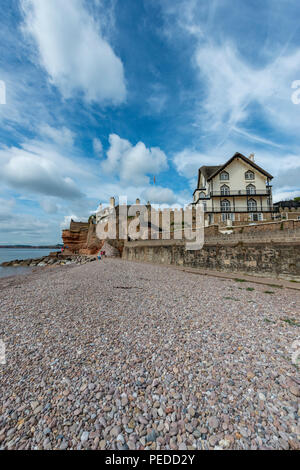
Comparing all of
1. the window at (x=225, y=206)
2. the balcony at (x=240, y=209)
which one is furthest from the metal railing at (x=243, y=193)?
the balcony at (x=240, y=209)

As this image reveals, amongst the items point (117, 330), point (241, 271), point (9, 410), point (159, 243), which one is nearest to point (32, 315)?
point (117, 330)

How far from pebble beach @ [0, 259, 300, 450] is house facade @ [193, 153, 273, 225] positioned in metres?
21.1

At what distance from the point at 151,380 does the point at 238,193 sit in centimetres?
2701

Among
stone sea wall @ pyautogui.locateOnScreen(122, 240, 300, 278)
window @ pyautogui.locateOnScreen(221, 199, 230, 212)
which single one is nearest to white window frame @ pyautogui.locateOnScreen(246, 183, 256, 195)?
window @ pyautogui.locateOnScreen(221, 199, 230, 212)

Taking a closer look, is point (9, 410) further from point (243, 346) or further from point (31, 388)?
point (243, 346)

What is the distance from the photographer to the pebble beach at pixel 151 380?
6.77 ft

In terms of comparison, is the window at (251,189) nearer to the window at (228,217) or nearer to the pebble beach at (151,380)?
the window at (228,217)

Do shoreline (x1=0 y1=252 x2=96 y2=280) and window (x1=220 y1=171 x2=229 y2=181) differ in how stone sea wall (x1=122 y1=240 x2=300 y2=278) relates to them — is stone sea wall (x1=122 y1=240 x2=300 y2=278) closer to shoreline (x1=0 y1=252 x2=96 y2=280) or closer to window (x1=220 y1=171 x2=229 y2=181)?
window (x1=220 y1=171 x2=229 y2=181)

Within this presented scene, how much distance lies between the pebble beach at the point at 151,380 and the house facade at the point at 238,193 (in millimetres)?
21066

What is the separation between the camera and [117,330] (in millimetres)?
4461

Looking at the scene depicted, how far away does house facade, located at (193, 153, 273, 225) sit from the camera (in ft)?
81.9

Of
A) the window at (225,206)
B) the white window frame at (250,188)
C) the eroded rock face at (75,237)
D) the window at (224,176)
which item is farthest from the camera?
the eroded rock face at (75,237)

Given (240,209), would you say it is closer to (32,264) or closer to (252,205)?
(252,205)
